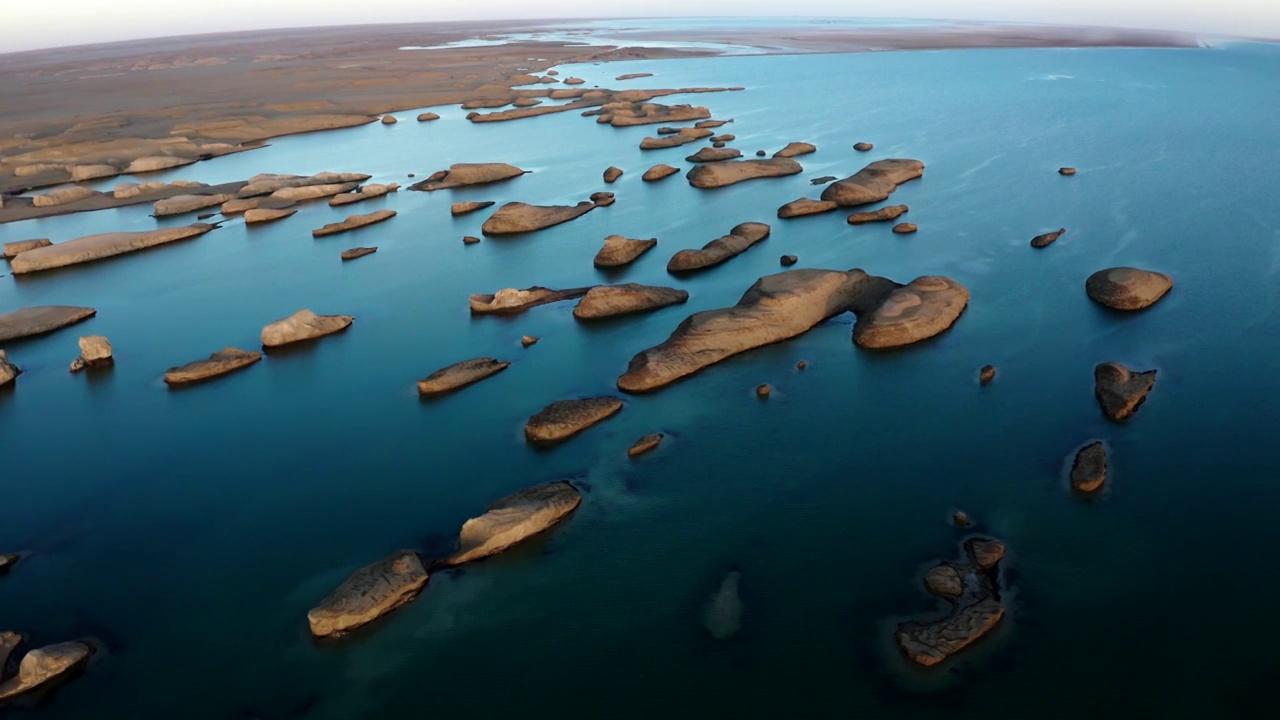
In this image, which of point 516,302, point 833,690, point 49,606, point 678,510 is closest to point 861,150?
point 516,302

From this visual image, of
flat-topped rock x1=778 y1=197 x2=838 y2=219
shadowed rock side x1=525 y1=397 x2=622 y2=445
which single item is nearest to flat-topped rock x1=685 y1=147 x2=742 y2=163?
flat-topped rock x1=778 y1=197 x2=838 y2=219

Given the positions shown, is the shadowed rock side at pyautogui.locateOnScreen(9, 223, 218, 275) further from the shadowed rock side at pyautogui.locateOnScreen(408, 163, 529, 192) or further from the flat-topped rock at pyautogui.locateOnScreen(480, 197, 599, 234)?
the flat-topped rock at pyautogui.locateOnScreen(480, 197, 599, 234)

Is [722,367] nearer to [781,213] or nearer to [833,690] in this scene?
[833,690]

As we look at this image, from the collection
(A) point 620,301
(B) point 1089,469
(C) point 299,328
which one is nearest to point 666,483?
(B) point 1089,469

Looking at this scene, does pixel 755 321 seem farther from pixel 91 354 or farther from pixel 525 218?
pixel 91 354

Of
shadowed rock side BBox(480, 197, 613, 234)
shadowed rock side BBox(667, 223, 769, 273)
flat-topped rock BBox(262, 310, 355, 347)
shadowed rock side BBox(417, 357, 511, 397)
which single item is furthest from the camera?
shadowed rock side BBox(480, 197, 613, 234)

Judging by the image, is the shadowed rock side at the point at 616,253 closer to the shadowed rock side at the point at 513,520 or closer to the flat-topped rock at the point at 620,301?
the flat-topped rock at the point at 620,301

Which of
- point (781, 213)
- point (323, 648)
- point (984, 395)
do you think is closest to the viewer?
point (323, 648)

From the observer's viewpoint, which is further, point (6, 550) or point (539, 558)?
point (6, 550)
